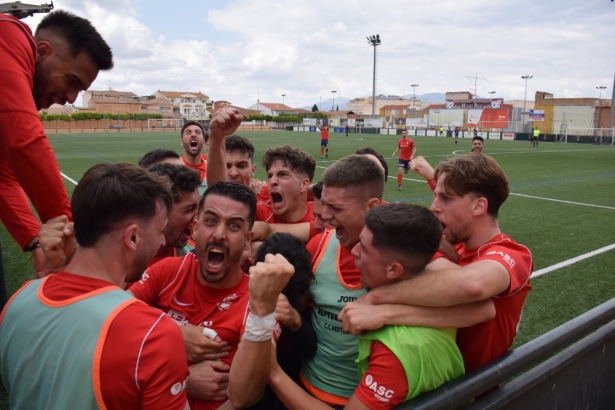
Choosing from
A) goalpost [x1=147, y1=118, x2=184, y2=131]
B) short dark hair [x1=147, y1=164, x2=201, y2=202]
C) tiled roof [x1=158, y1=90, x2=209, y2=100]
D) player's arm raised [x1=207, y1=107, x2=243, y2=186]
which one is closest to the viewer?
short dark hair [x1=147, y1=164, x2=201, y2=202]

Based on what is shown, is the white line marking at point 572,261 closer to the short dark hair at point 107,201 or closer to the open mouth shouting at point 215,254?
the open mouth shouting at point 215,254

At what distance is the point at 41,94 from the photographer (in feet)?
8.34

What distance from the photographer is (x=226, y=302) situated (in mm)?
2322

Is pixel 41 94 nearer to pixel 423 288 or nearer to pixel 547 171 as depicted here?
pixel 423 288

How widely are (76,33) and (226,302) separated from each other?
167 cm

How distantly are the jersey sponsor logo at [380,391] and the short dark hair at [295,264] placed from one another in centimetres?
70

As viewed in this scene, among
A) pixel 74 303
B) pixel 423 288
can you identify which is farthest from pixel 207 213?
pixel 423 288

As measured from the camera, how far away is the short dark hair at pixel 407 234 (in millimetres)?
1926

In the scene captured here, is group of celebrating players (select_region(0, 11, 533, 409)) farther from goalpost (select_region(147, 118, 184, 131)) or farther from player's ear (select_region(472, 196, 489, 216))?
goalpost (select_region(147, 118, 184, 131))

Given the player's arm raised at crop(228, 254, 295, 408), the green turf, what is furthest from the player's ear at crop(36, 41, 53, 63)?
the green turf

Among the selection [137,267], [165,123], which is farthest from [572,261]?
[165,123]

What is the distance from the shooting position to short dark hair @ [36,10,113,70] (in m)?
2.50

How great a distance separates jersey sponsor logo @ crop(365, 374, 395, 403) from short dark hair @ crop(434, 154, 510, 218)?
1.17m

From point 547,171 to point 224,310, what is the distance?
66.8 ft
